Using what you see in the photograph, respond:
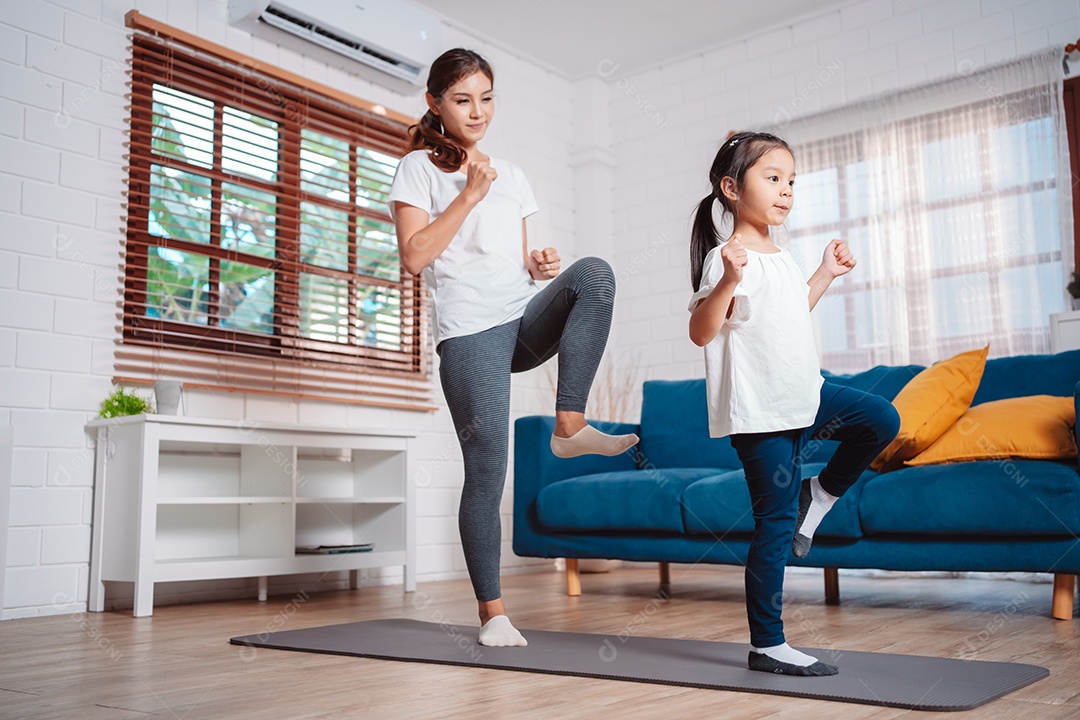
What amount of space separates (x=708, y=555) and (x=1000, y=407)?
102cm

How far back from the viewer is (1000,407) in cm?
288

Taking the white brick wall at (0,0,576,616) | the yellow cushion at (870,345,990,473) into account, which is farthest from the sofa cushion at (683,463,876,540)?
the white brick wall at (0,0,576,616)

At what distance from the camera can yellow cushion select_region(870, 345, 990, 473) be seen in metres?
2.90

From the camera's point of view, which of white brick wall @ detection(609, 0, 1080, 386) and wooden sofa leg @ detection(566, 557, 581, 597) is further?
white brick wall @ detection(609, 0, 1080, 386)

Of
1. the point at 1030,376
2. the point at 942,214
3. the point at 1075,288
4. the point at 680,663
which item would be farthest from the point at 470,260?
the point at 942,214

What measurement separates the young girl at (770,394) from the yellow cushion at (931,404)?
106cm

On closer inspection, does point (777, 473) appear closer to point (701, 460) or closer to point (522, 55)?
point (701, 460)

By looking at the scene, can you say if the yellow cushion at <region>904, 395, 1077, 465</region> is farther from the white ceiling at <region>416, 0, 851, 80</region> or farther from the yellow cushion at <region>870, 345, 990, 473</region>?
the white ceiling at <region>416, 0, 851, 80</region>

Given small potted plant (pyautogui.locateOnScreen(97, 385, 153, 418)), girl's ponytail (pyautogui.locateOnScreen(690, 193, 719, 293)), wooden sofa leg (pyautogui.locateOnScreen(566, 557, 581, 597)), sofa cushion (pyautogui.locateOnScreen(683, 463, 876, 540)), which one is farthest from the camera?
wooden sofa leg (pyautogui.locateOnScreen(566, 557, 581, 597))

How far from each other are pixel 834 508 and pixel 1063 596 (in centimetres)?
64

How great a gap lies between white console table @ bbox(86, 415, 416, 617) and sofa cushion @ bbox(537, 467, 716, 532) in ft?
2.68

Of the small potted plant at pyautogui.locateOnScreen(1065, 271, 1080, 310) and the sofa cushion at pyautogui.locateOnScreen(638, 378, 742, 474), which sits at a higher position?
the small potted plant at pyautogui.locateOnScreen(1065, 271, 1080, 310)

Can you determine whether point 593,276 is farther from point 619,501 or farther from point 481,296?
point 619,501

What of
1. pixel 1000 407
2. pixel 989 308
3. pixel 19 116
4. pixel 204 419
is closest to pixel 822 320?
pixel 989 308
